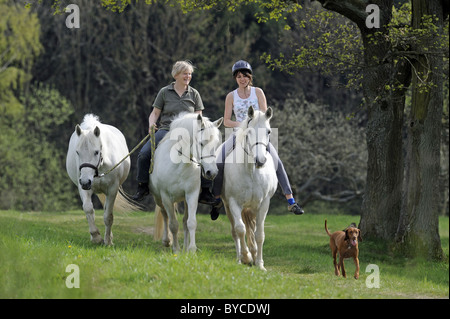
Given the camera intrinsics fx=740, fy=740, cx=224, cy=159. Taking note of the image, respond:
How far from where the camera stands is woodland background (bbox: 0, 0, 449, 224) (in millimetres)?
33688

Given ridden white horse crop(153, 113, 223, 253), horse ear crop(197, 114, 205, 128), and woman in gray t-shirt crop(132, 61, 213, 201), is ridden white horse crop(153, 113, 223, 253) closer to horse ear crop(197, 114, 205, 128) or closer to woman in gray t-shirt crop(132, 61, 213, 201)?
horse ear crop(197, 114, 205, 128)

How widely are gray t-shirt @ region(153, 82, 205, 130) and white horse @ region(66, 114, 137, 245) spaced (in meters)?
1.00

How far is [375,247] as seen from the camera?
51.6 feet

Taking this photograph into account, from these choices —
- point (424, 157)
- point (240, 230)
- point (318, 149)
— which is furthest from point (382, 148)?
point (318, 149)

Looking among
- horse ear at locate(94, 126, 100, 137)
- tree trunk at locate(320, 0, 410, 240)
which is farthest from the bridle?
tree trunk at locate(320, 0, 410, 240)

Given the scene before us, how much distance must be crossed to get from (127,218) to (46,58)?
66.9 ft

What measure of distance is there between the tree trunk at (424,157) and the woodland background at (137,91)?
17.5m

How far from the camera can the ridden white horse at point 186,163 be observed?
10.3 m

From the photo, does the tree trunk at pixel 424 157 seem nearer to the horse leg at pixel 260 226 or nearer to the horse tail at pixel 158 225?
the horse leg at pixel 260 226

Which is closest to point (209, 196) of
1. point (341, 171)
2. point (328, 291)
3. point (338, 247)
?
point (338, 247)

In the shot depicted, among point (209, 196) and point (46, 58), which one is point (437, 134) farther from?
point (46, 58)

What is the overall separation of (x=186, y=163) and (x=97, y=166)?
145 centimetres

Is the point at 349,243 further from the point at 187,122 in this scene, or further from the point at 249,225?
the point at 187,122

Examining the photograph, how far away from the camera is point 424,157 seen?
1527 cm
